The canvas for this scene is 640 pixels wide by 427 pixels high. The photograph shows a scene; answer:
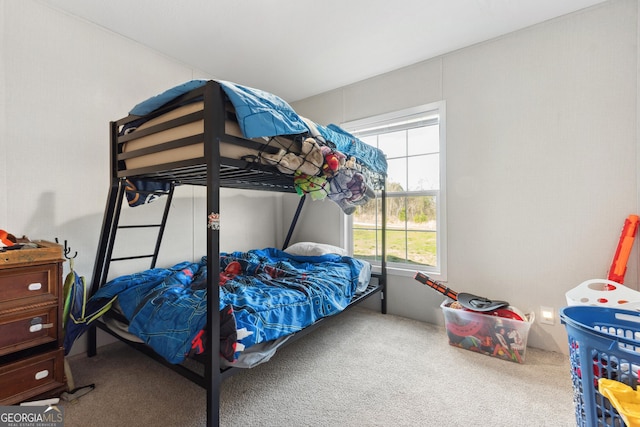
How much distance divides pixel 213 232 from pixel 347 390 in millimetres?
1213

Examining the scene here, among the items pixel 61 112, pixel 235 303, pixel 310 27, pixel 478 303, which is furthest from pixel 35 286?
pixel 478 303

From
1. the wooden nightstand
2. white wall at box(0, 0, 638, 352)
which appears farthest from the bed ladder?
the wooden nightstand

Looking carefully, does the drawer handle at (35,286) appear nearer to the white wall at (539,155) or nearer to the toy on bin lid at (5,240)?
the toy on bin lid at (5,240)

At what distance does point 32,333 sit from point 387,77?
3.35 metres

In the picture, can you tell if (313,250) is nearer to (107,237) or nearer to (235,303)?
(235,303)

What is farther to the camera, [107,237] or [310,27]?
[310,27]

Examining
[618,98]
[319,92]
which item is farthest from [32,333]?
[618,98]

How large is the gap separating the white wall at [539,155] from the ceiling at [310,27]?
22cm

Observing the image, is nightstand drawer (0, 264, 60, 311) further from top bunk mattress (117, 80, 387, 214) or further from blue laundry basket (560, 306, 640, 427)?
blue laundry basket (560, 306, 640, 427)

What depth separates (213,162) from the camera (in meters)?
1.26

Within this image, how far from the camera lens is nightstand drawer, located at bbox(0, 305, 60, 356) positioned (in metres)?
1.43

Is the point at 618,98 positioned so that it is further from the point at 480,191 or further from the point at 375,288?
the point at 375,288

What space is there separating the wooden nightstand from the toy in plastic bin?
2.49 m

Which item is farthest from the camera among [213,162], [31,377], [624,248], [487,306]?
[487,306]
